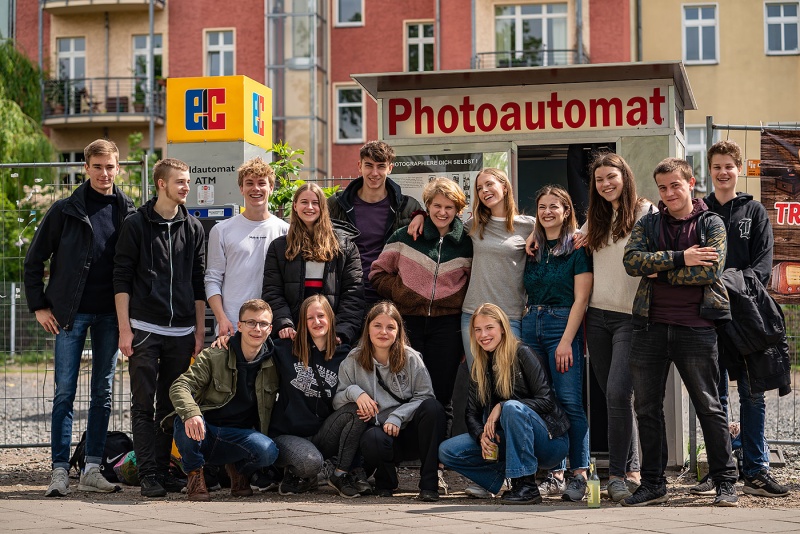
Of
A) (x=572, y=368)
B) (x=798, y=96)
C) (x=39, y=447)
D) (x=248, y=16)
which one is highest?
(x=248, y=16)

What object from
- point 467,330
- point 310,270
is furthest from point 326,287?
point 467,330

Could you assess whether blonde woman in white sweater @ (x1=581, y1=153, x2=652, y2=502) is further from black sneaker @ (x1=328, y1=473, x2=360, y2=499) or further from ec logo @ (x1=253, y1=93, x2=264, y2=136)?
ec logo @ (x1=253, y1=93, x2=264, y2=136)

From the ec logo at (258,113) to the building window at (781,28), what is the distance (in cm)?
2287

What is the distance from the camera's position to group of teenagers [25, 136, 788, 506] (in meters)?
7.04

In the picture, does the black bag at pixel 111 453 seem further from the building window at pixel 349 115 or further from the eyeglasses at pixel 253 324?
the building window at pixel 349 115

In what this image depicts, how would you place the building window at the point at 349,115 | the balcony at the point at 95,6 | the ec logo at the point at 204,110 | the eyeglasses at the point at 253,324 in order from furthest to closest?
1. the balcony at the point at 95,6
2. the building window at the point at 349,115
3. the ec logo at the point at 204,110
4. the eyeglasses at the point at 253,324

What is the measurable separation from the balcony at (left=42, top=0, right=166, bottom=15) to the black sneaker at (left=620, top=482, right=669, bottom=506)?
28916 mm

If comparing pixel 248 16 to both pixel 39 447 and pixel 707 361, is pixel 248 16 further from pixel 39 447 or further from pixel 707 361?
pixel 707 361

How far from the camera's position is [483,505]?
6883 mm

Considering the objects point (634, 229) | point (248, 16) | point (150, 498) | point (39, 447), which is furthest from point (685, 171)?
point (248, 16)

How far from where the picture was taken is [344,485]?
24.2 ft

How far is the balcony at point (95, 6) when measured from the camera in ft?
109

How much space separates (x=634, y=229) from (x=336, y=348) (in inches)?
82.2

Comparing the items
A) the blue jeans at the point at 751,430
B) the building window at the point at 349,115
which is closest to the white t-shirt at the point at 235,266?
the blue jeans at the point at 751,430
